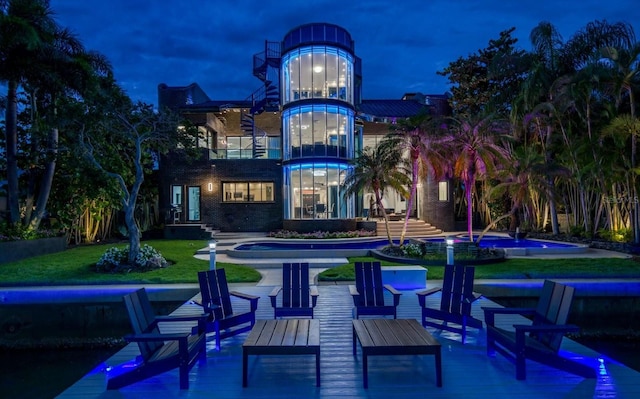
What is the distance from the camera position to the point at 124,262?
1026 centimetres

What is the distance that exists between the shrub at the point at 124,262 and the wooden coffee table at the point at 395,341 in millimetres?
7748

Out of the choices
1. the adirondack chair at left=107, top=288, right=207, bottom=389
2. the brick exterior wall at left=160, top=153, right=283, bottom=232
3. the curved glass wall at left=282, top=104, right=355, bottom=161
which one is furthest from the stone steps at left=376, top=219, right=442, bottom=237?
the adirondack chair at left=107, top=288, right=207, bottom=389

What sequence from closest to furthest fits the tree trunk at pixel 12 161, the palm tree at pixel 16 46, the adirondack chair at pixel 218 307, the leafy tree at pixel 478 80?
1. the adirondack chair at pixel 218 307
2. the palm tree at pixel 16 46
3. the tree trunk at pixel 12 161
4. the leafy tree at pixel 478 80

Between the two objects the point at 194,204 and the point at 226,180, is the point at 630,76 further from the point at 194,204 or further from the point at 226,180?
the point at 194,204

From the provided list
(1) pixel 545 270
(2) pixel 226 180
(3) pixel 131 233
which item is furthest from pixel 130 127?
(1) pixel 545 270

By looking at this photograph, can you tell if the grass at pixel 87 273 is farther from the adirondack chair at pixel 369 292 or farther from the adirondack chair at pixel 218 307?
the adirondack chair at pixel 369 292

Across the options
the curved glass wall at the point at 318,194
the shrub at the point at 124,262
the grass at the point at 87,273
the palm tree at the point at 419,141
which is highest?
the palm tree at the point at 419,141

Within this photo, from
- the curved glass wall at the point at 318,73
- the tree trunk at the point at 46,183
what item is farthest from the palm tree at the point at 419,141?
the tree trunk at the point at 46,183

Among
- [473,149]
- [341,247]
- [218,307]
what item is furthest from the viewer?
[341,247]

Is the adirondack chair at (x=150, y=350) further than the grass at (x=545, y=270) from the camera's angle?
No

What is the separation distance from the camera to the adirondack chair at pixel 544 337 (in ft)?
11.7

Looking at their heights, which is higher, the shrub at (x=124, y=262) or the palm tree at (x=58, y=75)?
the palm tree at (x=58, y=75)

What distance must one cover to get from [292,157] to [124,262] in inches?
456

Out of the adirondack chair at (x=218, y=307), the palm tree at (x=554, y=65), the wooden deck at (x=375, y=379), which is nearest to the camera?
the wooden deck at (x=375, y=379)
